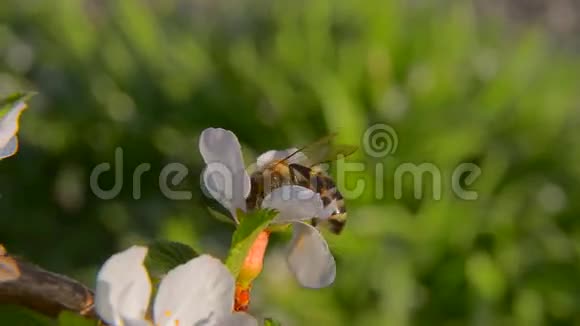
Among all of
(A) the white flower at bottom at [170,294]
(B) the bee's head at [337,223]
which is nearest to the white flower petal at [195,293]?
(A) the white flower at bottom at [170,294]

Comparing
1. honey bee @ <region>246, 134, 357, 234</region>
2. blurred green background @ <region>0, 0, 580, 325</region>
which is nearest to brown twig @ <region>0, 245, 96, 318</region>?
honey bee @ <region>246, 134, 357, 234</region>

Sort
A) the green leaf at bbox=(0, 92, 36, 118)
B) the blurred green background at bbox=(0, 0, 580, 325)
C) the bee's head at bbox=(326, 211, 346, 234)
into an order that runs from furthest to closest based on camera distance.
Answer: the blurred green background at bbox=(0, 0, 580, 325) → the bee's head at bbox=(326, 211, 346, 234) → the green leaf at bbox=(0, 92, 36, 118)

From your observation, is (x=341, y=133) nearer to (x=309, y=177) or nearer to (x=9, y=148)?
(x=309, y=177)

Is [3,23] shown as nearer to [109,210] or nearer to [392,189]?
[109,210]

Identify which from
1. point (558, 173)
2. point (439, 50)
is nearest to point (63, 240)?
point (439, 50)

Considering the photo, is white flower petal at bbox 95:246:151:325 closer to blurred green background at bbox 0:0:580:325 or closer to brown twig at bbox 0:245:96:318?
brown twig at bbox 0:245:96:318
